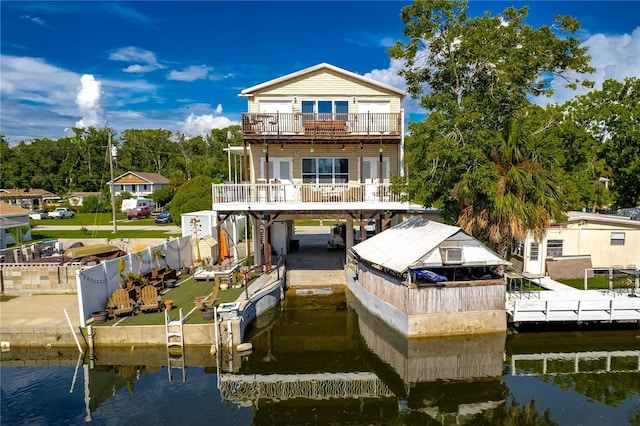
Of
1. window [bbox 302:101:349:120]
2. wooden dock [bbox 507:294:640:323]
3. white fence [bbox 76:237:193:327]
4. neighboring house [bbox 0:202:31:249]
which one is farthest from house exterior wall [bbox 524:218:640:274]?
neighboring house [bbox 0:202:31:249]

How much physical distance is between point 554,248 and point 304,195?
12991 mm

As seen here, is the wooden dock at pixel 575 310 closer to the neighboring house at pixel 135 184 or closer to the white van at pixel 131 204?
the white van at pixel 131 204

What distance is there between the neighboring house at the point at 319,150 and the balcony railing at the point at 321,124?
5 cm

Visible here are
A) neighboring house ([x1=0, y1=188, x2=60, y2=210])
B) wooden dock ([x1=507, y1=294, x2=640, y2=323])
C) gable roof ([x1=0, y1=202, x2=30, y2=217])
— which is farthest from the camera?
neighboring house ([x1=0, y1=188, x2=60, y2=210])

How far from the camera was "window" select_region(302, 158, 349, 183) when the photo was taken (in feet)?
72.4

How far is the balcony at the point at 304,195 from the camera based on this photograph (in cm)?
1875

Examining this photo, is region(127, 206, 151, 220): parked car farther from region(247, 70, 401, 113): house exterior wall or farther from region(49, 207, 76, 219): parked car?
region(247, 70, 401, 113): house exterior wall

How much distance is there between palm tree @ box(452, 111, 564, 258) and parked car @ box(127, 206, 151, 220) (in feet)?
152

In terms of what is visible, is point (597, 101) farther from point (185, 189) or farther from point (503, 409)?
point (185, 189)

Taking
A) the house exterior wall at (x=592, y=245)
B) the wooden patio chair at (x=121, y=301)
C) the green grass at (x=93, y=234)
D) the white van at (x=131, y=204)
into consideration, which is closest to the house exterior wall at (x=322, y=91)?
the house exterior wall at (x=592, y=245)

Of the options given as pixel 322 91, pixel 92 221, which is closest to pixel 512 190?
pixel 322 91

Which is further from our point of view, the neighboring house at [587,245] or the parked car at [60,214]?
the parked car at [60,214]

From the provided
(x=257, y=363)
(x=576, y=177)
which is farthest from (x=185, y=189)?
(x=576, y=177)

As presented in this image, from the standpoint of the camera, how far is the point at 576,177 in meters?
27.7
